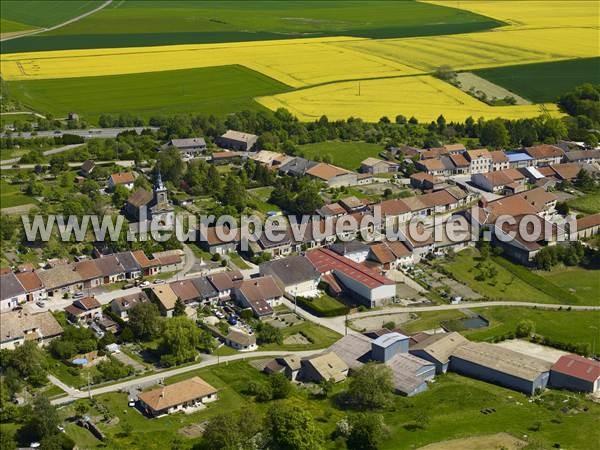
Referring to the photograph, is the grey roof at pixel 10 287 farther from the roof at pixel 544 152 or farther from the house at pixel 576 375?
the roof at pixel 544 152

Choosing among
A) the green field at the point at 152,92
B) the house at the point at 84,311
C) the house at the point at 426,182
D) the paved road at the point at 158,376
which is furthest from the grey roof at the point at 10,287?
the green field at the point at 152,92

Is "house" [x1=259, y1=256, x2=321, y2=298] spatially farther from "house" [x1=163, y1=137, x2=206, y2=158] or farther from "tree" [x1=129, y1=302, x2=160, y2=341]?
"house" [x1=163, y1=137, x2=206, y2=158]

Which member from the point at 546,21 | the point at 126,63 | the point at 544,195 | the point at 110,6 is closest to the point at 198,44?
the point at 126,63

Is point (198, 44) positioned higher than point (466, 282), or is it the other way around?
point (198, 44)

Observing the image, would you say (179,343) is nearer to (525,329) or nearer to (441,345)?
(441,345)

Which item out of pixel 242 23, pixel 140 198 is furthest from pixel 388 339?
pixel 242 23

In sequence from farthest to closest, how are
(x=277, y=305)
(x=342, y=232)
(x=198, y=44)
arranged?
1. (x=198, y=44)
2. (x=342, y=232)
3. (x=277, y=305)

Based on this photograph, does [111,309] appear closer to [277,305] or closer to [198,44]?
[277,305]
